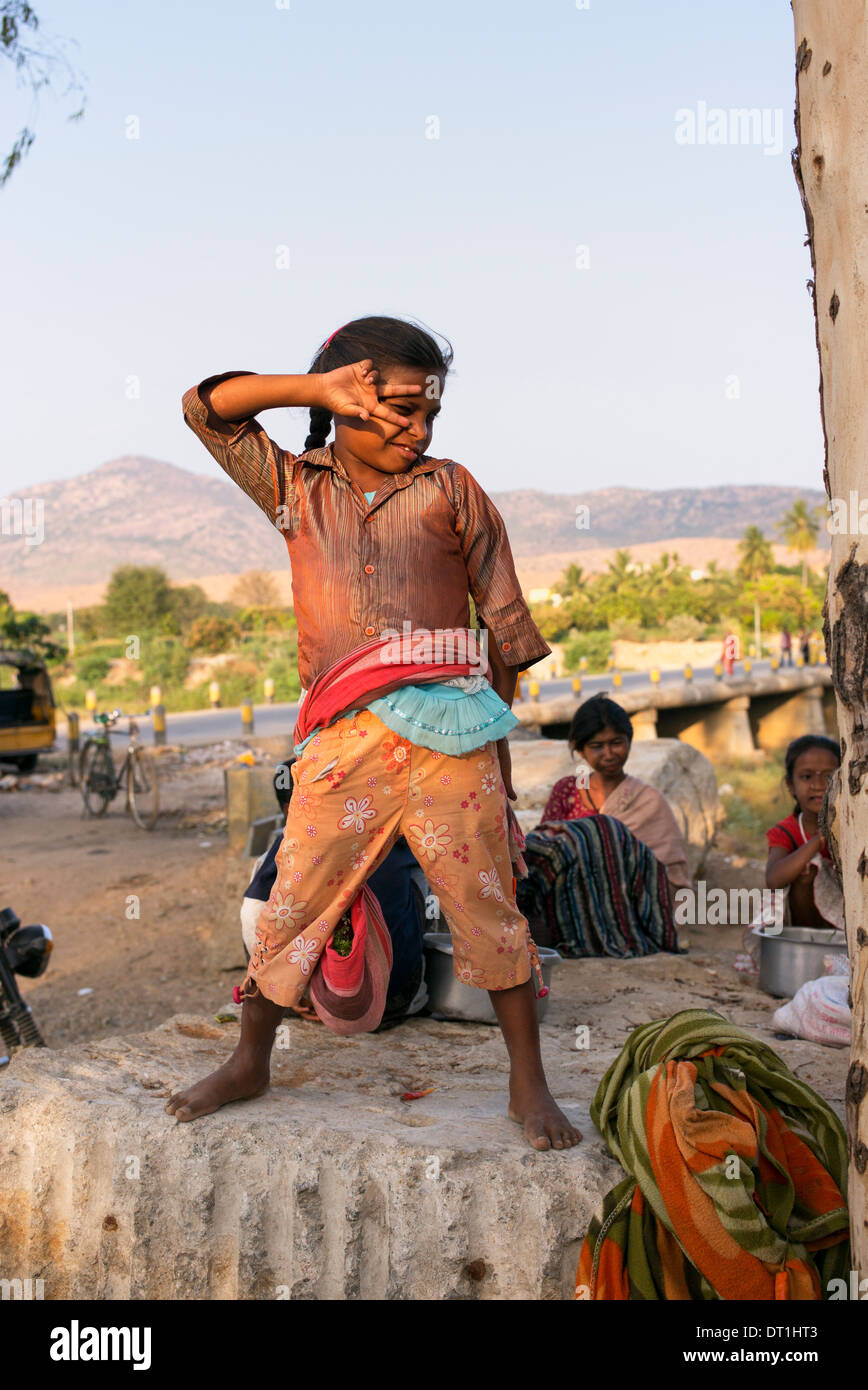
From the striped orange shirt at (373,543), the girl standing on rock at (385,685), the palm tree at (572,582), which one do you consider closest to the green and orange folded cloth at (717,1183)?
the girl standing on rock at (385,685)

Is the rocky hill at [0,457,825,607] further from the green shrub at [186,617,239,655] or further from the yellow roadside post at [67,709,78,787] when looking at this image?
the yellow roadside post at [67,709,78,787]

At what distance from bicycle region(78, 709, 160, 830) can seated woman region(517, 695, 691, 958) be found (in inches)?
255

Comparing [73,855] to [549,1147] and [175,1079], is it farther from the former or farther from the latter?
[549,1147]

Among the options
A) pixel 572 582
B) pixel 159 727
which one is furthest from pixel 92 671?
pixel 572 582

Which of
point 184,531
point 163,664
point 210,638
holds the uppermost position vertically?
point 184,531

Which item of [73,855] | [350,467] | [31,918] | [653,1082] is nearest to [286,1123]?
[653,1082]

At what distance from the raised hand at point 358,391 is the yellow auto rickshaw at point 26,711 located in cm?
1223

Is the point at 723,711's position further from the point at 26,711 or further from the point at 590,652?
the point at 590,652

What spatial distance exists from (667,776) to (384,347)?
588cm

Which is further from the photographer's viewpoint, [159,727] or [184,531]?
[184,531]

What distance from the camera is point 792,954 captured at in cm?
350

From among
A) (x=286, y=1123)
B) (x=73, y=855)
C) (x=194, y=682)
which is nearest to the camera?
(x=286, y=1123)
